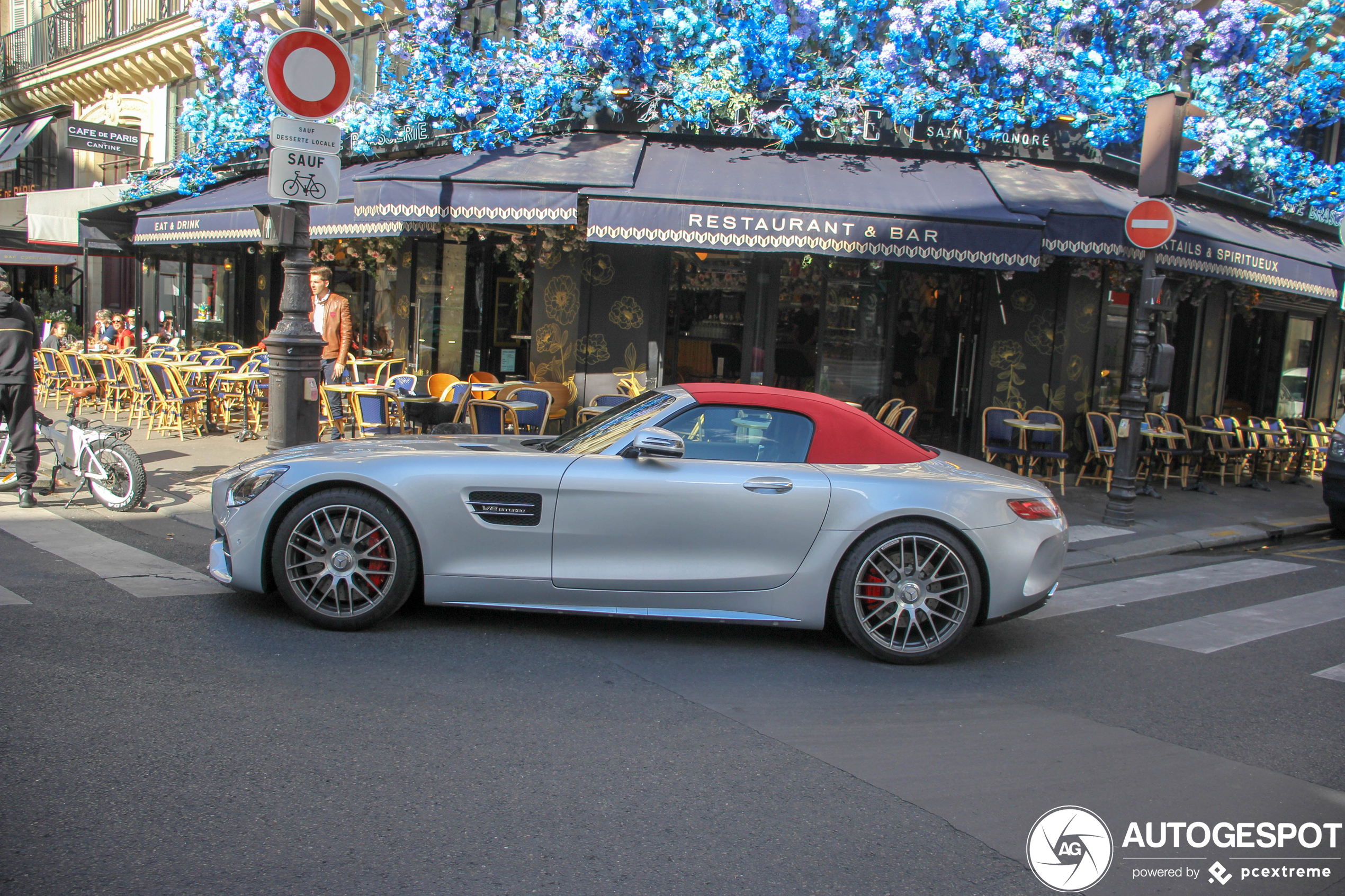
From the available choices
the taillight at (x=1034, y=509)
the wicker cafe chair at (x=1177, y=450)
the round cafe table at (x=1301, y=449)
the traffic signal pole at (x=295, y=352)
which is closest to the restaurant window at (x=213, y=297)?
the traffic signal pole at (x=295, y=352)

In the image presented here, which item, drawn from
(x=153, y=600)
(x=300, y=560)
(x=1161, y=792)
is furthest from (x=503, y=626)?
(x=1161, y=792)

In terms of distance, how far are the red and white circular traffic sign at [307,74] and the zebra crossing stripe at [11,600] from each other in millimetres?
3494

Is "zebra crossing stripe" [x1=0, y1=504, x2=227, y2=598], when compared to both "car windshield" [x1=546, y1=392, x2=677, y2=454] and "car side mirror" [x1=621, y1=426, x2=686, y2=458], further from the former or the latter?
"car side mirror" [x1=621, y1=426, x2=686, y2=458]

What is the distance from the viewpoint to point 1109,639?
18.7ft

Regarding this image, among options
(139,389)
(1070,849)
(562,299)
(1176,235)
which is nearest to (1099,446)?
(1176,235)

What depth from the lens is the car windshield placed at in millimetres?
5020

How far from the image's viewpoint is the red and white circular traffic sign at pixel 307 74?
21.0 feet

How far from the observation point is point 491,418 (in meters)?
9.49

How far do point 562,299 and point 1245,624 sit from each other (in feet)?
27.5

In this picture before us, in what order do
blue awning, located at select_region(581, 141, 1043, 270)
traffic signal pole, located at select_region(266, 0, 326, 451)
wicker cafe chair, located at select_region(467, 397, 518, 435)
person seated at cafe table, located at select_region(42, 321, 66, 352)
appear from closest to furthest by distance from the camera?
traffic signal pole, located at select_region(266, 0, 326, 451)
wicker cafe chair, located at select_region(467, 397, 518, 435)
blue awning, located at select_region(581, 141, 1043, 270)
person seated at cafe table, located at select_region(42, 321, 66, 352)

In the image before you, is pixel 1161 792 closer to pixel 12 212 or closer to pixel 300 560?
pixel 300 560

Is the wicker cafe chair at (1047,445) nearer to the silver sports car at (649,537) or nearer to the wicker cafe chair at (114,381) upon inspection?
the silver sports car at (649,537)

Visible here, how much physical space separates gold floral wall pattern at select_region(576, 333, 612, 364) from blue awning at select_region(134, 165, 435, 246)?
2413 mm

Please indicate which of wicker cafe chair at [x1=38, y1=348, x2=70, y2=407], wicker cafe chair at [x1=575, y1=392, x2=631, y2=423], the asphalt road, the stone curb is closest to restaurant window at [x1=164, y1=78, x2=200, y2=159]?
wicker cafe chair at [x1=38, y1=348, x2=70, y2=407]
